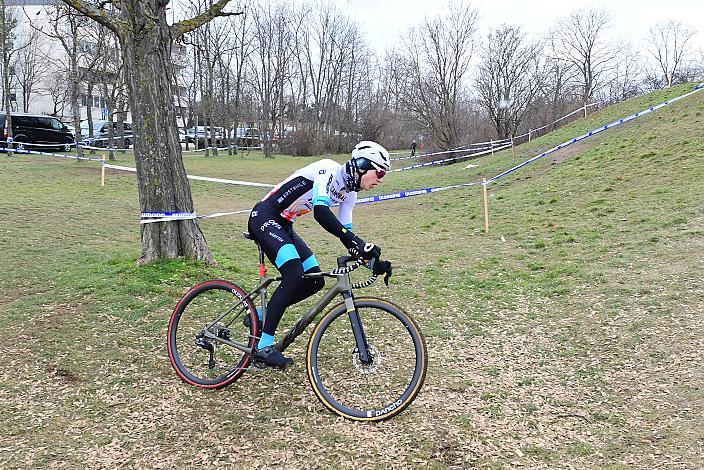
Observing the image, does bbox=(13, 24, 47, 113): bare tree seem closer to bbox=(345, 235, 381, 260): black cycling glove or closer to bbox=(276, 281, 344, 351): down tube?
bbox=(276, 281, 344, 351): down tube

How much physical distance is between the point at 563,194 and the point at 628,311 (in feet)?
30.1

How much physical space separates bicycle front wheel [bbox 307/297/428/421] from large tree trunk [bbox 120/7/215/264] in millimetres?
3681

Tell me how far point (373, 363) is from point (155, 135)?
4488 millimetres

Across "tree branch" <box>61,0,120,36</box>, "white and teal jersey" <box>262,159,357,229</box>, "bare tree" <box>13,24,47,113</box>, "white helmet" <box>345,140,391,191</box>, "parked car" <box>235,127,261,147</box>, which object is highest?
"bare tree" <box>13,24,47,113</box>

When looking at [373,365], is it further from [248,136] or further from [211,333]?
[248,136]

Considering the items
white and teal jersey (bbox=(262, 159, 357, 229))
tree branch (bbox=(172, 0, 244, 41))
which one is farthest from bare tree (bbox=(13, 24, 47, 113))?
white and teal jersey (bbox=(262, 159, 357, 229))

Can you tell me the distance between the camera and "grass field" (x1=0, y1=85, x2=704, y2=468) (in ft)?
12.5

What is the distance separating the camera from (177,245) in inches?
291

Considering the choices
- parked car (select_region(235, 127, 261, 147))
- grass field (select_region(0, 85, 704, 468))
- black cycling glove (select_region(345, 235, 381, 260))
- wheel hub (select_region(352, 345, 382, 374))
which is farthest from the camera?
parked car (select_region(235, 127, 261, 147))

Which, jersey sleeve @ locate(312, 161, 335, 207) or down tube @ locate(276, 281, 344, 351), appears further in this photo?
down tube @ locate(276, 281, 344, 351)

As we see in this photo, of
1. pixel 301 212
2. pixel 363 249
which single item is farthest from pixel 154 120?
pixel 363 249

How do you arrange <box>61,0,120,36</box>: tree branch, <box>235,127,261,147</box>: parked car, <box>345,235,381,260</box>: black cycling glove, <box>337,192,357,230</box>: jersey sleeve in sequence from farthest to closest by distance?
<box>235,127,261,147</box>: parked car → <box>61,0,120,36</box>: tree branch → <box>337,192,357,230</box>: jersey sleeve → <box>345,235,381,260</box>: black cycling glove

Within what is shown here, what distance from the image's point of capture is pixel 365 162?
4215 millimetres

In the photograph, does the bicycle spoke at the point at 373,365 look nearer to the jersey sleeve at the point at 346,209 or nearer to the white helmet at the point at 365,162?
the jersey sleeve at the point at 346,209
